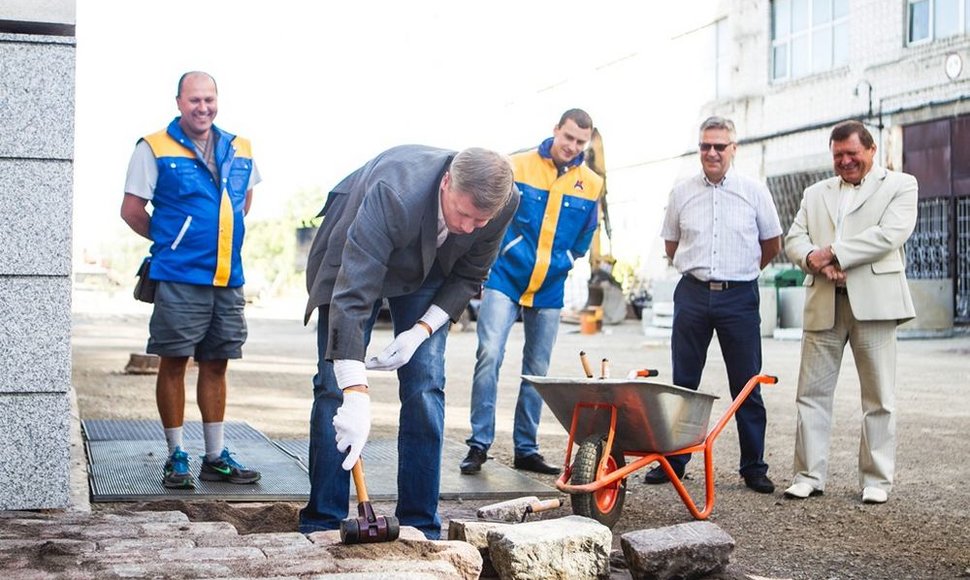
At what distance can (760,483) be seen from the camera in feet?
18.6

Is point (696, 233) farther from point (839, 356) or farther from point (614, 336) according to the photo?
point (614, 336)

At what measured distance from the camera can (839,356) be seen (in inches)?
225

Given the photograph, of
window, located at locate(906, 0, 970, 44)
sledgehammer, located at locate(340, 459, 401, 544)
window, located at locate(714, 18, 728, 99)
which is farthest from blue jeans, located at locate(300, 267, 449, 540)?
window, located at locate(714, 18, 728, 99)

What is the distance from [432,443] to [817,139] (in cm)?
1948

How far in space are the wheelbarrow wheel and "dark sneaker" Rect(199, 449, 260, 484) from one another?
1562 mm

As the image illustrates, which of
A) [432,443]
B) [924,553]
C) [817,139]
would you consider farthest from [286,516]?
[817,139]

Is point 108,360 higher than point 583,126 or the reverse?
the reverse

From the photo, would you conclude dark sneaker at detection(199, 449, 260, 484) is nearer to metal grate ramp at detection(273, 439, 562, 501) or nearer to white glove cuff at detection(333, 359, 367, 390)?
metal grate ramp at detection(273, 439, 562, 501)

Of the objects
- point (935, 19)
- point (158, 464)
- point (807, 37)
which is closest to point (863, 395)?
point (158, 464)

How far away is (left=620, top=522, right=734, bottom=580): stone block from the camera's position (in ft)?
12.5

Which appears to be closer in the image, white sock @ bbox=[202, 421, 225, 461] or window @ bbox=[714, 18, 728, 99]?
white sock @ bbox=[202, 421, 225, 461]

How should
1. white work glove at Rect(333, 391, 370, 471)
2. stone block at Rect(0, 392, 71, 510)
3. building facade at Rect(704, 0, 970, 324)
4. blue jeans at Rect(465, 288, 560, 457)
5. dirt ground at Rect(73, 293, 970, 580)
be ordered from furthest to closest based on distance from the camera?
1. building facade at Rect(704, 0, 970, 324)
2. blue jeans at Rect(465, 288, 560, 457)
3. dirt ground at Rect(73, 293, 970, 580)
4. stone block at Rect(0, 392, 71, 510)
5. white work glove at Rect(333, 391, 370, 471)

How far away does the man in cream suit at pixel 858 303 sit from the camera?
5469mm

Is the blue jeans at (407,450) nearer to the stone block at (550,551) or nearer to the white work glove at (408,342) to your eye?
the white work glove at (408,342)
